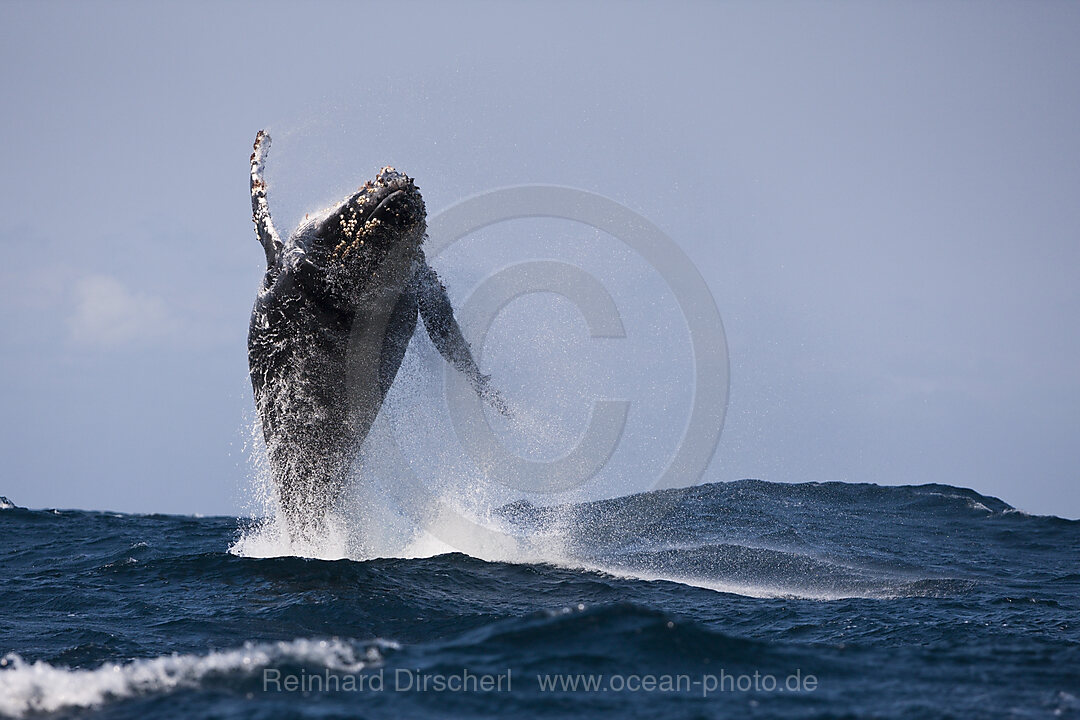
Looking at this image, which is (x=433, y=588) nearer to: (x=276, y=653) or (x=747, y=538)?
(x=276, y=653)

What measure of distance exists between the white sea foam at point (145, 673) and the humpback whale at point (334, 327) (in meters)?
5.25

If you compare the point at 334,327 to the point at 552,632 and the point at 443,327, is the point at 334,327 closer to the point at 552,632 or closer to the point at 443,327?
the point at 443,327

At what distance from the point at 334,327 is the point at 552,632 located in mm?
5969

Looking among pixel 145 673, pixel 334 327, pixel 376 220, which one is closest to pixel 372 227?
pixel 376 220

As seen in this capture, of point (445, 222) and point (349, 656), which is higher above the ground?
point (445, 222)

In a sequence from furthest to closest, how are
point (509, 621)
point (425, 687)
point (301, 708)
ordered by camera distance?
point (509, 621) → point (425, 687) → point (301, 708)

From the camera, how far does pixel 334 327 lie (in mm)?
12734

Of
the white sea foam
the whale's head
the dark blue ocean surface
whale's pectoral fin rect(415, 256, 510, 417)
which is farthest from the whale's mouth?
the white sea foam

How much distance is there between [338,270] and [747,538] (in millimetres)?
12379

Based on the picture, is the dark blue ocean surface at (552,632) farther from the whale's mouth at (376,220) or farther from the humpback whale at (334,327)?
the whale's mouth at (376,220)

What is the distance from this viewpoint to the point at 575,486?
16.9m

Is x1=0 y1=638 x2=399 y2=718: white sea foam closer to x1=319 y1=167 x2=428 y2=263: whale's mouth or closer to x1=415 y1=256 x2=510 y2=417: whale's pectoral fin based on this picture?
x1=319 y1=167 x2=428 y2=263: whale's mouth

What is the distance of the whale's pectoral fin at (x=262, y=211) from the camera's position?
13064 mm

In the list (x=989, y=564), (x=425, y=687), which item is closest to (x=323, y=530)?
(x=425, y=687)
